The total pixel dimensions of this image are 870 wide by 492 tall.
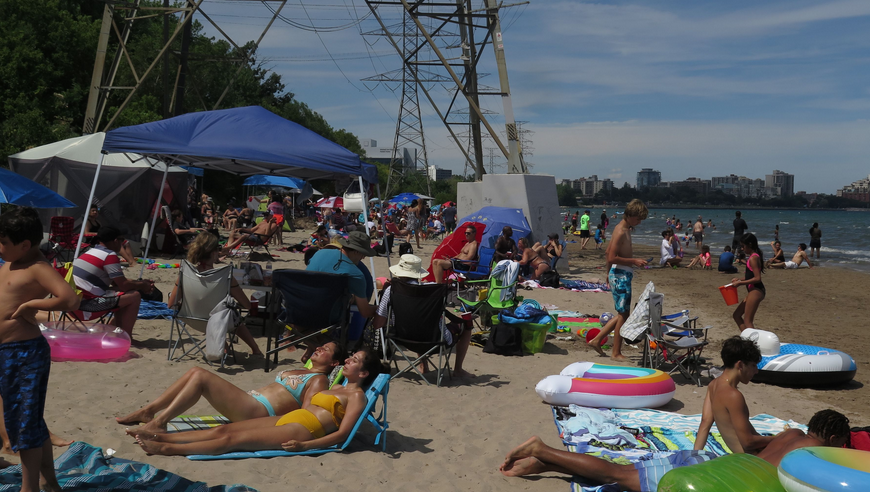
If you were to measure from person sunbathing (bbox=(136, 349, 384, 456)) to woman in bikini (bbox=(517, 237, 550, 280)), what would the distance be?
889cm

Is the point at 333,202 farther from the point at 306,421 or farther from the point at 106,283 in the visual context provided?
the point at 306,421

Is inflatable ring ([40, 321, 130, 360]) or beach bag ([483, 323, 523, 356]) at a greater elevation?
inflatable ring ([40, 321, 130, 360])

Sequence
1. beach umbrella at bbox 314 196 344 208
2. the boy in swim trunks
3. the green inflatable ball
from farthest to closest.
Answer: beach umbrella at bbox 314 196 344 208, the boy in swim trunks, the green inflatable ball

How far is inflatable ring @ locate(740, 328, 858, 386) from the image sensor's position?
A: 6781 millimetres

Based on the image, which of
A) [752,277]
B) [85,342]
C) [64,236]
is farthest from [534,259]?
[85,342]

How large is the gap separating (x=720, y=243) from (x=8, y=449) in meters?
41.9

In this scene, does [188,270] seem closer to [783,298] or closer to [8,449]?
[8,449]

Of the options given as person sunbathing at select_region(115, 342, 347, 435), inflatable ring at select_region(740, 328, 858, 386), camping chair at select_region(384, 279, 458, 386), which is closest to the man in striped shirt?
person sunbathing at select_region(115, 342, 347, 435)

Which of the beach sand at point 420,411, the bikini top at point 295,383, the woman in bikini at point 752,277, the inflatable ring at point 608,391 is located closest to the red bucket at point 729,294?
the woman in bikini at point 752,277

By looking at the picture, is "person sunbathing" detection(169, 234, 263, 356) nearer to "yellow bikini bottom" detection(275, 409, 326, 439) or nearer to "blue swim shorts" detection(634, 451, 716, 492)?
"yellow bikini bottom" detection(275, 409, 326, 439)

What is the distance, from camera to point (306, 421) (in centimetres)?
436

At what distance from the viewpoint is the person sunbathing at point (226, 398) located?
4219 millimetres

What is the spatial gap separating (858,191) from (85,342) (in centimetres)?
18932

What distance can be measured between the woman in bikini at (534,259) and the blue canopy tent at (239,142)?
209 inches
